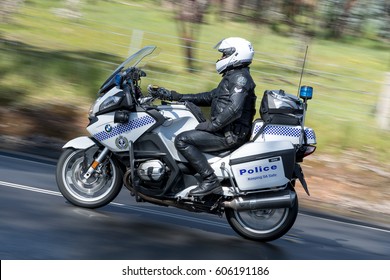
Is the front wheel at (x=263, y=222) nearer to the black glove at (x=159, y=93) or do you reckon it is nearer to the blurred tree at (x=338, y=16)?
the black glove at (x=159, y=93)

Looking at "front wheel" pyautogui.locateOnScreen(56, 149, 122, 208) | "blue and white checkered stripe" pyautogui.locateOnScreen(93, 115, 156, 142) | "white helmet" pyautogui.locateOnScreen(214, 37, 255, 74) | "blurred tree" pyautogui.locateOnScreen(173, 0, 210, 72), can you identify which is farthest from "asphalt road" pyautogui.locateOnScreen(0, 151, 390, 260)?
"blurred tree" pyautogui.locateOnScreen(173, 0, 210, 72)

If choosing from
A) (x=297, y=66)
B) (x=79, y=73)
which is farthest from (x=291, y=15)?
(x=79, y=73)

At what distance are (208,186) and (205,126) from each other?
23.6 inches

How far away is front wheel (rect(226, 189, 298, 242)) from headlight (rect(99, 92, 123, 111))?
156 cm

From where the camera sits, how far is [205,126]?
815 cm

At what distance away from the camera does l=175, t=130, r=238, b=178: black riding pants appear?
26.5 feet

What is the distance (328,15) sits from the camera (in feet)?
86.5

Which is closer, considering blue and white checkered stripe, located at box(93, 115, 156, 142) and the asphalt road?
the asphalt road

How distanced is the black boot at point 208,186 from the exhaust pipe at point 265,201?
0.22 meters

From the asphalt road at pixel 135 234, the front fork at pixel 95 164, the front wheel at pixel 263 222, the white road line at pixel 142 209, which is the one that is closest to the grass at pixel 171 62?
the asphalt road at pixel 135 234

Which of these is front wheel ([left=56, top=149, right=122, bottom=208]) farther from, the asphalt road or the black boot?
the black boot
